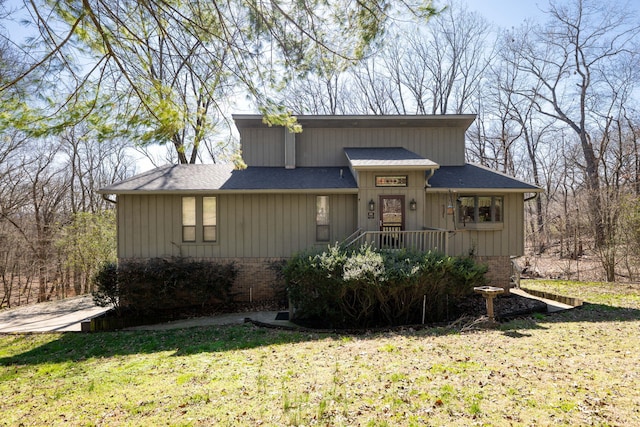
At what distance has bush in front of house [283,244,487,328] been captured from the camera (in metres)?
7.11

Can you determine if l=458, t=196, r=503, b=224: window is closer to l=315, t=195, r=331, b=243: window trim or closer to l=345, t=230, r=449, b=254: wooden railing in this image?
l=345, t=230, r=449, b=254: wooden railing

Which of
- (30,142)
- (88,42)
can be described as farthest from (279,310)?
(30,142)

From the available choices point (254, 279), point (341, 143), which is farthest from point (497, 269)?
point (254, 279)

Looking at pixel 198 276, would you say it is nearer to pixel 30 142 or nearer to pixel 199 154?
pixel 199 154

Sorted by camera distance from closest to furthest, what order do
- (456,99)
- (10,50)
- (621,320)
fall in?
(10,50)
(621,320)
(456,99)

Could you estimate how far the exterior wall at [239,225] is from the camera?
399 inches

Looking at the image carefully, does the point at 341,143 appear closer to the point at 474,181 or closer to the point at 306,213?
the point at 306,213

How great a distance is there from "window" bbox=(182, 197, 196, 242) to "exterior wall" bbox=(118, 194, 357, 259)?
0.13 m

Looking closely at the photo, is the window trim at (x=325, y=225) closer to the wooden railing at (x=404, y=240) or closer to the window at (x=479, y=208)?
the wooden railing at (x=404, y=240)

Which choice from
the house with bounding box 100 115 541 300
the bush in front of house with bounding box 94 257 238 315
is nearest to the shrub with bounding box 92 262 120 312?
the bush in front of house with bounding box 94 257 238 315

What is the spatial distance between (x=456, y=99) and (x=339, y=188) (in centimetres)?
1579

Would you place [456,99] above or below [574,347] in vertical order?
above

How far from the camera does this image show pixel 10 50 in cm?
483

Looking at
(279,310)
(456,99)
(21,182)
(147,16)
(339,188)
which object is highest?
(456,99)
